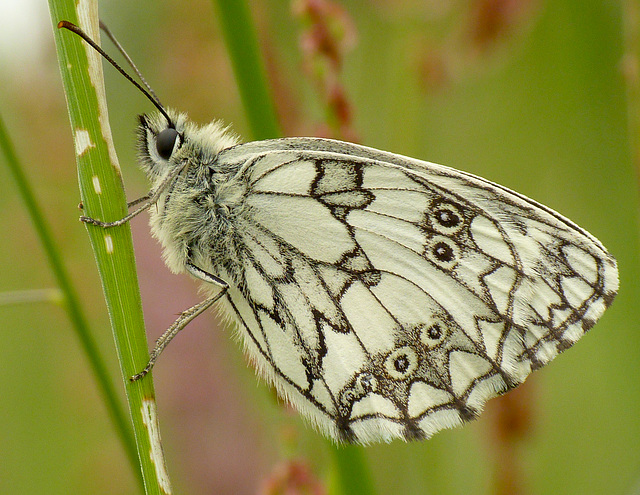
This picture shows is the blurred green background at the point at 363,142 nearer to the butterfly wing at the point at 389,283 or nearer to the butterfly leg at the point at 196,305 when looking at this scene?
the butterfly wing at the point at 389,283

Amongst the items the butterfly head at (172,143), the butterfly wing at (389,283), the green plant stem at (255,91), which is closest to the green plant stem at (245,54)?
the green plant stem at (255,91)

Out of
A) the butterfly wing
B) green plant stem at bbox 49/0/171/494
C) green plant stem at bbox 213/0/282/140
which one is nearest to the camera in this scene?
green plant stem at bbox 49/0/171/494

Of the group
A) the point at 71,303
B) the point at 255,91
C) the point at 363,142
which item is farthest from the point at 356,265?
the point at 71,303

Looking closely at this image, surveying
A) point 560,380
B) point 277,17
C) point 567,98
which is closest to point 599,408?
point 560,380

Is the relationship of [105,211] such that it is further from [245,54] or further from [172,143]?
[172,143]

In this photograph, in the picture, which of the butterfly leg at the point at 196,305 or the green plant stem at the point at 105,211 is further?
the butterfly leg at the point at 196,305

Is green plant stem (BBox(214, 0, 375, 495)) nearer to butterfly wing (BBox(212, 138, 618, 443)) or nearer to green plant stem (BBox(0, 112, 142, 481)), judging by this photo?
butterfly wing (BBox(212, 138, 618, 443))

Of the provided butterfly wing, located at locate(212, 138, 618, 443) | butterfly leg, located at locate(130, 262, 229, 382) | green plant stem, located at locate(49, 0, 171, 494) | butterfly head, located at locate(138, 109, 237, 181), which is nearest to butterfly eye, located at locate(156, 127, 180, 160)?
butterfly head, located at locate(138, 109, 237, 181)
